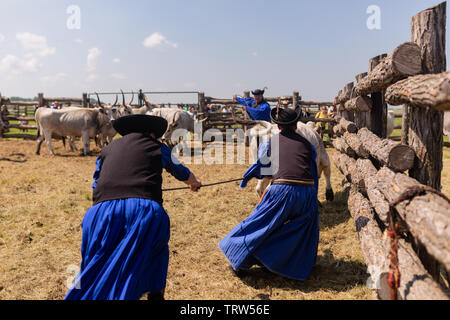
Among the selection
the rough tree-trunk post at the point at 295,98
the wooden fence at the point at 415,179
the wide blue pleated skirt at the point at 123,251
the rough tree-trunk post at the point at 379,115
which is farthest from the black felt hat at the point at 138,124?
the rough tree-trunk post at the point at 295,98

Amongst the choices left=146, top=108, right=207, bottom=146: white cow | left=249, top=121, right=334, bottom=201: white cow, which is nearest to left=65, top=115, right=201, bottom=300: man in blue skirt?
left=249, top=121, right=334, bottom=201: white cow

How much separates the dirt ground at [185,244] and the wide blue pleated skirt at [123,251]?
117cm

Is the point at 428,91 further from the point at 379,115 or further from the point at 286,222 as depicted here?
the point at 379,115

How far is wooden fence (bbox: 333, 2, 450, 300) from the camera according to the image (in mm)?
1999

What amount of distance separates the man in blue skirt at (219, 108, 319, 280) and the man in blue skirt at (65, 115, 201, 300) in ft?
4.38

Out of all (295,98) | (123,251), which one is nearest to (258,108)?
(123,251)

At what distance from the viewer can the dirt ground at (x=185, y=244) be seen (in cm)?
353

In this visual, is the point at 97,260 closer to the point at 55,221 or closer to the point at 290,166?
the point at 290,166

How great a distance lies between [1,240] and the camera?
4742mm

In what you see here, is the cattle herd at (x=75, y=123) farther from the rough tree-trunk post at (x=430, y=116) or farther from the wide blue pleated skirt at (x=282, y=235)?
the rough tree-trunk post at (x=430, y=116)

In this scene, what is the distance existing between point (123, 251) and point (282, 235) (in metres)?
1.88

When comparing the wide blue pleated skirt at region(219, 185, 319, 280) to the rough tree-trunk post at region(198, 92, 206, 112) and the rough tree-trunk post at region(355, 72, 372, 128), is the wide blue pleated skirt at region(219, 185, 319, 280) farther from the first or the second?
the rough tree-trunk post at region(198, 92, 206, 112)

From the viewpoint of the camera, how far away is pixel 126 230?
7.93 feet
